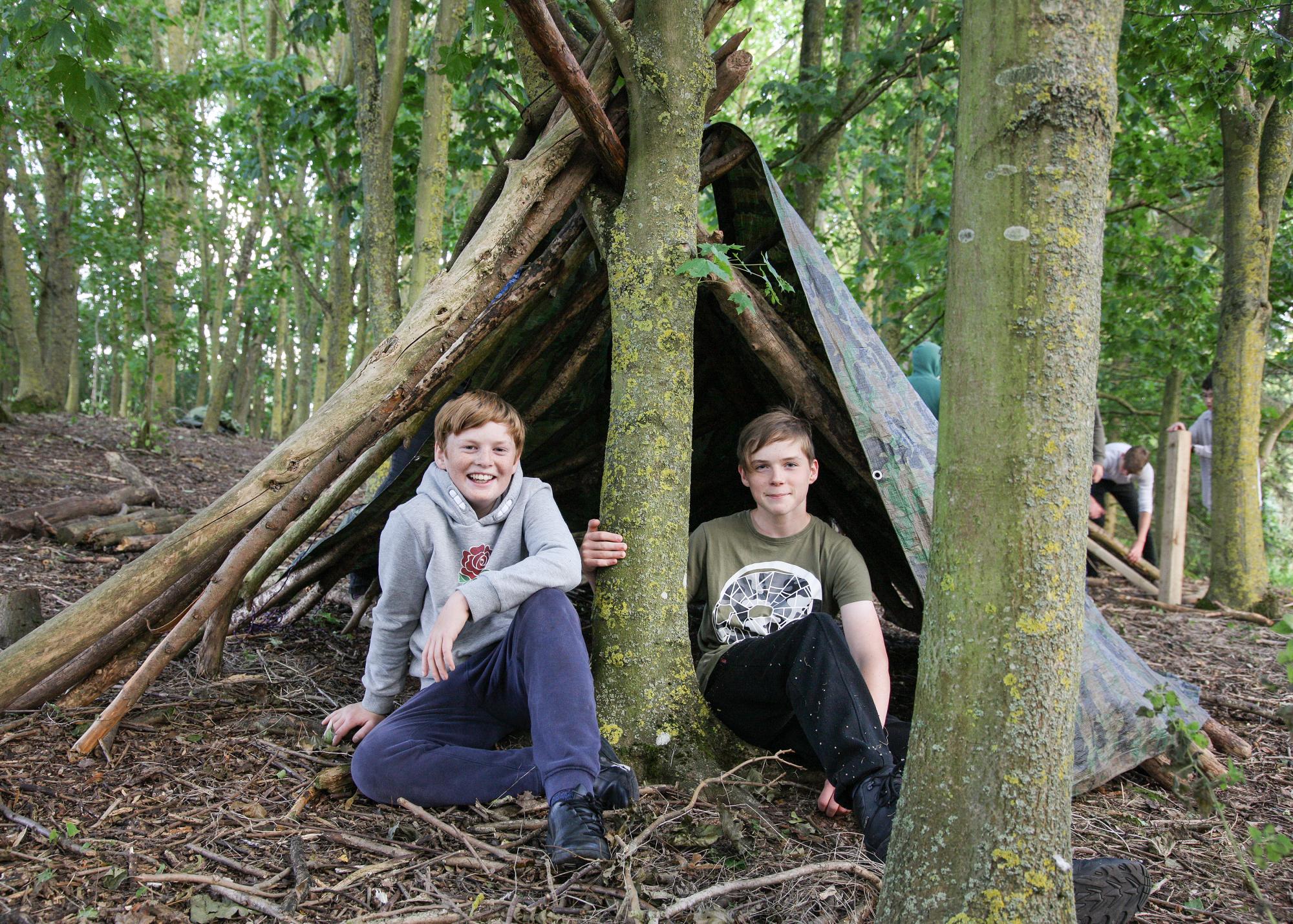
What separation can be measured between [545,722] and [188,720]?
4.56 feet

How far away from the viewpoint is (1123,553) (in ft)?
23.7

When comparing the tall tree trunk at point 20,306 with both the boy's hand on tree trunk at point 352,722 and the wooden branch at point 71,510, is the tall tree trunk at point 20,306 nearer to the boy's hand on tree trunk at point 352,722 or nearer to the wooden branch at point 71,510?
the wooden branch at point 71,510

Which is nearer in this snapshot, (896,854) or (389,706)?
(896,854)

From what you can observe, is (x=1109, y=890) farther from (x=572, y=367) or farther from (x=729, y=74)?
(x=729, y=74)

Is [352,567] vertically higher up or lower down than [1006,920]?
higher up

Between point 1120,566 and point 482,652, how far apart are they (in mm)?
6401

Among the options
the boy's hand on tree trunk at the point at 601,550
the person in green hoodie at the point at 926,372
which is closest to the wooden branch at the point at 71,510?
the boy's hand on tree trunk at the point at 601,550

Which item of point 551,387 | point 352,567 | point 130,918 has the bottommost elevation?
point 130,918

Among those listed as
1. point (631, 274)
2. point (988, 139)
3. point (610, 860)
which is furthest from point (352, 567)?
point (988, 139)

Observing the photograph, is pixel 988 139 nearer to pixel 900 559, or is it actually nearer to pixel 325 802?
pixel 325 802

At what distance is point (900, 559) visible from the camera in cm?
388

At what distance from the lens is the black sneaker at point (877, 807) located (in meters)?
2.16

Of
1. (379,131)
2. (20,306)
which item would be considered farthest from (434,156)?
(20,306)

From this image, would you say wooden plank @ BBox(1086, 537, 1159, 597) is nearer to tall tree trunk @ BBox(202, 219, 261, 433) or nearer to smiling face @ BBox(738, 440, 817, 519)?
smiling face @ BBox(738, 440, 817, 519)
